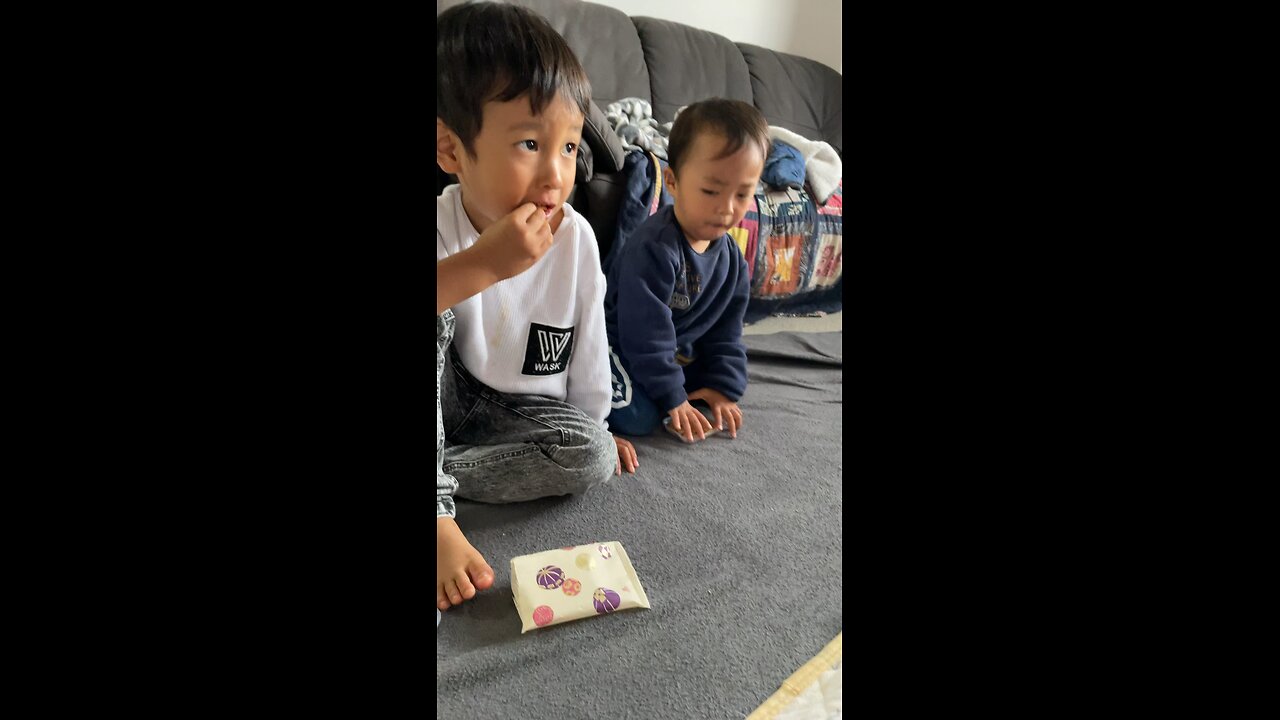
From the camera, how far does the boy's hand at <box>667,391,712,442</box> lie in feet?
3.92

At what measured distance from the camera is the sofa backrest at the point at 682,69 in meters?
2.09

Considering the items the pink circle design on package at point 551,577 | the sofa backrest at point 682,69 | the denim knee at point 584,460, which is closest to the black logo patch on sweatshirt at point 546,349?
the denim knee at point 584,460

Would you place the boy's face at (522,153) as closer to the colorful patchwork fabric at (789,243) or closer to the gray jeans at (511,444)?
the gray jeans at (511,444)

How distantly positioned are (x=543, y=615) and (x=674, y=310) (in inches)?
30.2

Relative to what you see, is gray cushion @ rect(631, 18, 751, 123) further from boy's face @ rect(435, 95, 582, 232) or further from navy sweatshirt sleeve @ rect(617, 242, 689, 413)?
boy's face @ rect(435, 95, 582, 232)

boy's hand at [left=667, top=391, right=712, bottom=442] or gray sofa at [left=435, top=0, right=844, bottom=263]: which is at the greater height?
gray sofa at [left=435, top=0, right=844, bottom=263]

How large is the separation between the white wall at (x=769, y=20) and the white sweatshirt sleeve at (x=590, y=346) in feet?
6.05

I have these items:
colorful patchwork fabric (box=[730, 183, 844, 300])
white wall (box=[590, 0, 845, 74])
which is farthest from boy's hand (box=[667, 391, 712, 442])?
white wall (box=[590, 0, 845, 74])

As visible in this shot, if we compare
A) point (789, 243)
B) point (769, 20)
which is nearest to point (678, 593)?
point (789, 243)

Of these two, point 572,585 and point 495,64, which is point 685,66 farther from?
point 572,585

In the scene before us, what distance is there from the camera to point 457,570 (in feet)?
2.43

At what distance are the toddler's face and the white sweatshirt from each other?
122 millimetres
